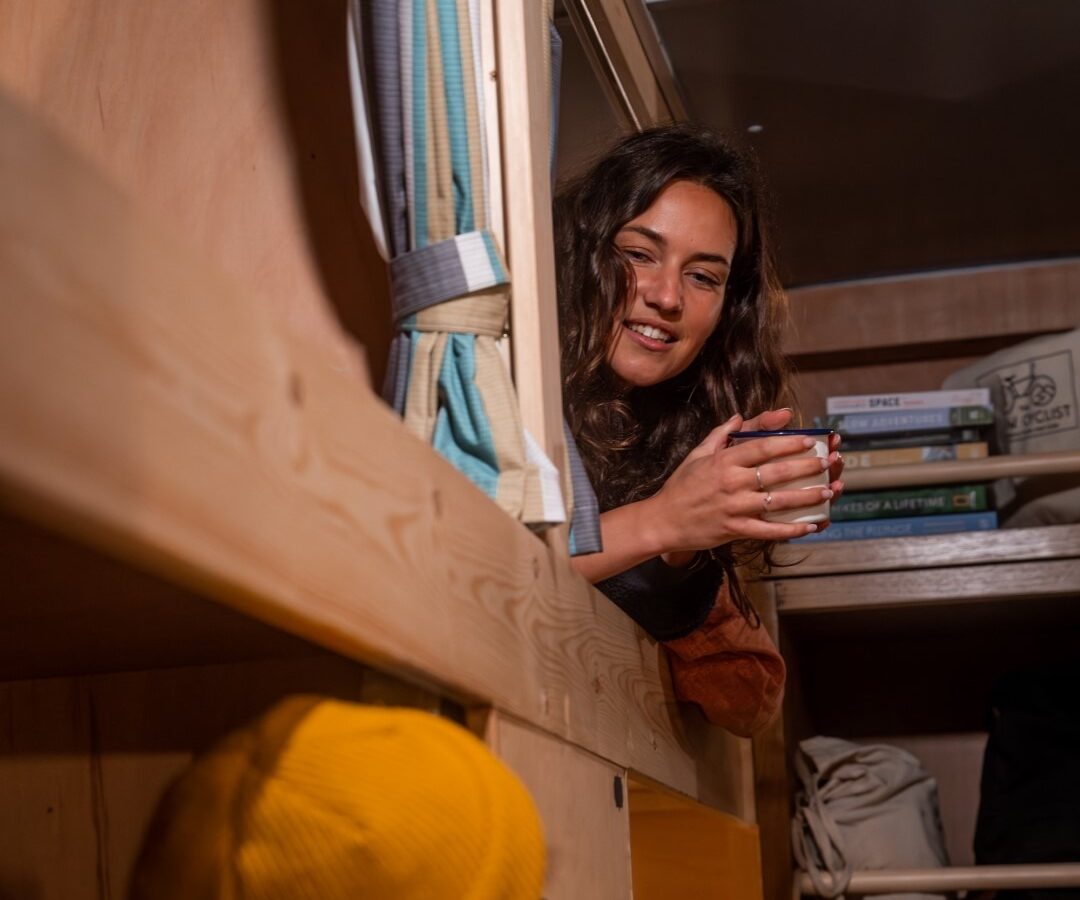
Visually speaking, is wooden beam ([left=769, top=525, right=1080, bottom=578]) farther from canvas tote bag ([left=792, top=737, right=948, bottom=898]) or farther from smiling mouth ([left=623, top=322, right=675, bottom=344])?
smiling mouth ([left=623, top=322, right=675, bottom=344])

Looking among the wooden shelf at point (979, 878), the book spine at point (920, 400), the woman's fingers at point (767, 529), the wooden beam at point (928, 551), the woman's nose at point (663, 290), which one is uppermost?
the woman's nose at point (663, 290)

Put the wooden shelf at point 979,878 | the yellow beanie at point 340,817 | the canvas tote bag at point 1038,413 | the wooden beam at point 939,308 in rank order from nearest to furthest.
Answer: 1. the yellow beanie at point 340,817
2. the wooden shelf at point 979,878
3. the canvas tote bag at point 1038,413
4. the wooden beam at point 939,308

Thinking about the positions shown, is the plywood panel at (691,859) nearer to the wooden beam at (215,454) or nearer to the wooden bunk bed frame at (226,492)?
the wooden bunk bed frame at (226,492)

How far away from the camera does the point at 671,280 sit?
167 cm

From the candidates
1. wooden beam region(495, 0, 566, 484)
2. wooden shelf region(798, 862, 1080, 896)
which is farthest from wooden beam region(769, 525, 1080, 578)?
wooden beam region(495, 0, 566, 484)

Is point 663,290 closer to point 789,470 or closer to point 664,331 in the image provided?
point 664,331

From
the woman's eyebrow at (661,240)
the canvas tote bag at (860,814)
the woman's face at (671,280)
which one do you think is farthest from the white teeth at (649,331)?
the canvas tote bag at (860,814)

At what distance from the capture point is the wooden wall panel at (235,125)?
1.34m

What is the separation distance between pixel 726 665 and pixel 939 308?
4.75 ft

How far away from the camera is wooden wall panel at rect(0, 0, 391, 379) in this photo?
1.34m

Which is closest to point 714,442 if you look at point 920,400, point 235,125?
point 235,125

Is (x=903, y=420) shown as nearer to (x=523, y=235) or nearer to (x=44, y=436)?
(x=523, y=235)

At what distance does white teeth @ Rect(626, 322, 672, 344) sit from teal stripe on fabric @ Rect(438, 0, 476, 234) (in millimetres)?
594

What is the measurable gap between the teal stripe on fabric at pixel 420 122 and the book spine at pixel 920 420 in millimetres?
1575
